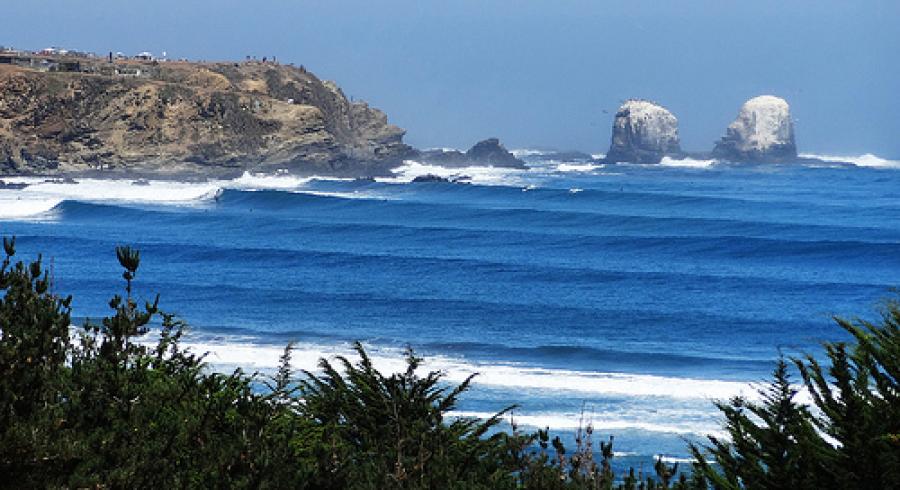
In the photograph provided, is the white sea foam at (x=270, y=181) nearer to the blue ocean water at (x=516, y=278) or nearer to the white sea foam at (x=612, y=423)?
the blue ocean water at (x=516, y=278)

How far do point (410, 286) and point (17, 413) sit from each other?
27274 mm

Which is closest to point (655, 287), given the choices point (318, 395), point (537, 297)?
point (537, 297)

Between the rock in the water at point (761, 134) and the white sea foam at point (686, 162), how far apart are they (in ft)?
11.2

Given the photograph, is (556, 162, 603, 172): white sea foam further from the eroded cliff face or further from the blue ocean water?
the blue ocean water

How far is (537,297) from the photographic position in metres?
30.7

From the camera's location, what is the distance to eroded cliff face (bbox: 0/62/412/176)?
72438 mm

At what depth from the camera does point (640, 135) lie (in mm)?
134125

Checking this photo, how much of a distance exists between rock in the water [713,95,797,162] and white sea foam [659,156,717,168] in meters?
3.42

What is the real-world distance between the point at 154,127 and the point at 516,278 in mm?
45172

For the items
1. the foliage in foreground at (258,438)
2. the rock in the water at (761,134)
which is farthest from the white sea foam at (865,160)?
the foliage in foreground at (258,438)

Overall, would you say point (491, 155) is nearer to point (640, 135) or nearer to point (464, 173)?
point (464, 173)

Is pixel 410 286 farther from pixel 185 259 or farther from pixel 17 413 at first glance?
pixel 17 413

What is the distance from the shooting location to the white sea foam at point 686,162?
4924 inches

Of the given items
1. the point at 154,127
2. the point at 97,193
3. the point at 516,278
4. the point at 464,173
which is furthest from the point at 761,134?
the point at 516,278
